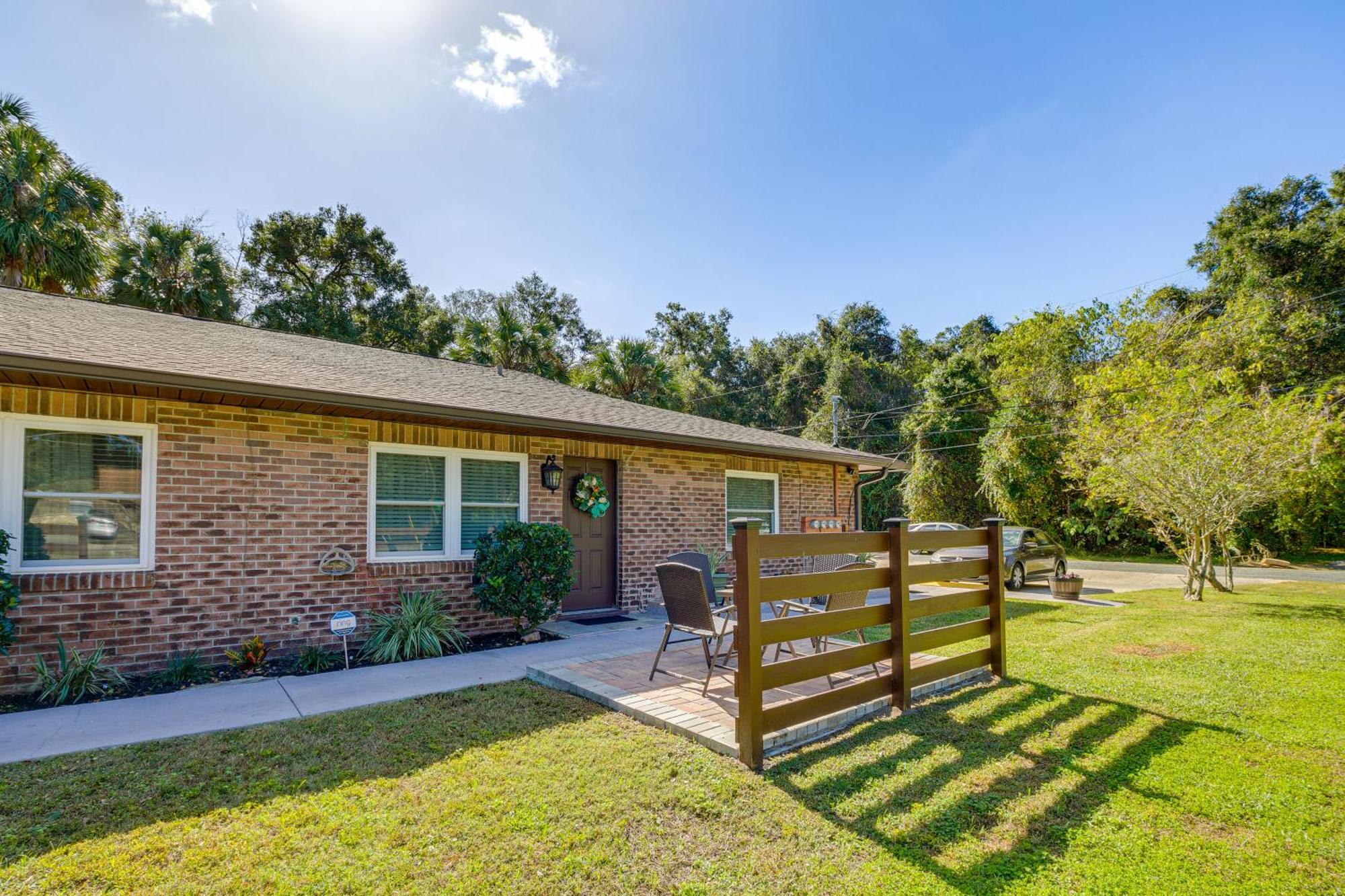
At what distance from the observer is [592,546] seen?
8609 mm

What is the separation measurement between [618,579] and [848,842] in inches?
245

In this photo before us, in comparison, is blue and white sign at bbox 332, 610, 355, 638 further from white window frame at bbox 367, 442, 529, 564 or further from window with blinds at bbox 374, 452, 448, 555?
window with blinds at bbox 374, 452, 448, 555

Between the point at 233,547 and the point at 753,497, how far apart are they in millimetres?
7401

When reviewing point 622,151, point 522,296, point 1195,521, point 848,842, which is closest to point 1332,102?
point 1195,521

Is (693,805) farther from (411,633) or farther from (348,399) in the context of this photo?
(348,399)

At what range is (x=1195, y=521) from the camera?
10070 millimetres

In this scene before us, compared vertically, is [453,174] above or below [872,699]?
above

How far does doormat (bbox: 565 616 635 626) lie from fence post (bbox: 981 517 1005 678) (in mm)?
4217

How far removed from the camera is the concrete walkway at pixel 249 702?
4008 mm

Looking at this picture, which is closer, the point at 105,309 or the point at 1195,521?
the point at 105,309

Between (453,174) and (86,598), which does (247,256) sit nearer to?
(453,174)

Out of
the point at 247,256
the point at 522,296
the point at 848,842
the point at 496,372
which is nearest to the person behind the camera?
the point at 848,842

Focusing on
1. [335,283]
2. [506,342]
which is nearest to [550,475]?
[506,342]

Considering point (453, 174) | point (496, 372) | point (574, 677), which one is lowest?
point (574, 677)
